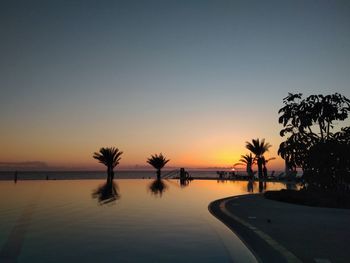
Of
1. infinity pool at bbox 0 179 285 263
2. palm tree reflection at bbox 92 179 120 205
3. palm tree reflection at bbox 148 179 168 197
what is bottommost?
infinity pool at bbox 0 179 285 263

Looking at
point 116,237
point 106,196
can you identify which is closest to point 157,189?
point 106,196

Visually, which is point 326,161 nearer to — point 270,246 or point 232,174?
point 270,246

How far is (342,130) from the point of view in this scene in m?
19.0

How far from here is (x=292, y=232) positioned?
30.1 feet

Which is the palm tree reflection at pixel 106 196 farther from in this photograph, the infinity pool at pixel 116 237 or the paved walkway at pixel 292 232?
the paved walkway at pixel 292 232

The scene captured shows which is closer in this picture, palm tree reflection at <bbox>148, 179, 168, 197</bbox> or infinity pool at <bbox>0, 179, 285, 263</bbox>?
infinity pool at <bbox>0, 179, 285, 263</bbox>

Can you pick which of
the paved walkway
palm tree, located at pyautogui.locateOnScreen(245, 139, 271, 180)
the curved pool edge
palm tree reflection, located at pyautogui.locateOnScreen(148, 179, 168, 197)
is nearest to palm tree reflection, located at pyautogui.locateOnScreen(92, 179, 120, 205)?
palm tree reflection, located at pyautogui.locateOnScreen(148, 179, 168, 197)

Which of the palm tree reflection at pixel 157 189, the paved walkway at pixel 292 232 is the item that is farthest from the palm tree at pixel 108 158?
the paved walkway at pixel 292 232

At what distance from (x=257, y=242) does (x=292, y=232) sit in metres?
1.24

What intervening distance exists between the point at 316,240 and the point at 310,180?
11.0m

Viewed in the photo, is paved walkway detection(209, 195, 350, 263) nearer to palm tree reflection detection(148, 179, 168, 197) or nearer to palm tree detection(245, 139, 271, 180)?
palm tree reflection detection(148, 179, 168, 197)

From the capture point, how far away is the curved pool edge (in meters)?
7.06

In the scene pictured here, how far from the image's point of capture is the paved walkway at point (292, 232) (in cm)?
702

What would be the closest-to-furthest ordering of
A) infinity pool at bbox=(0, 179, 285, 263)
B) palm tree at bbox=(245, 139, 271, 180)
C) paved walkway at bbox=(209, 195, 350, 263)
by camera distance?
paved walkway at bbox=(209, 195, 350, 263) → infinity pool at bbox=(0, 179, 285, 263) → palm tree at bbox=(245, 139, 271, 180)
